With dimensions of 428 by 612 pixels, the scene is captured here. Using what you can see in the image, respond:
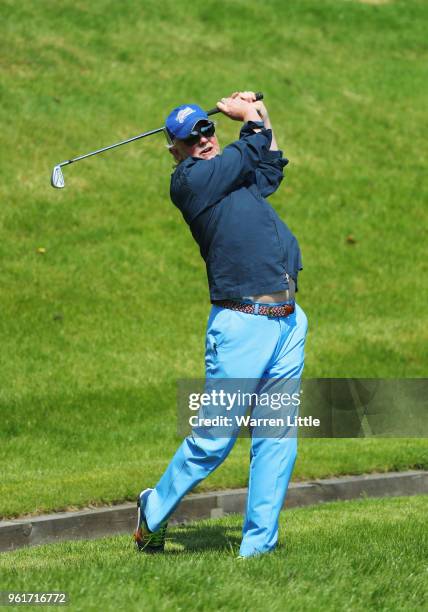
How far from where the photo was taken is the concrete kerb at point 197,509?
743cm

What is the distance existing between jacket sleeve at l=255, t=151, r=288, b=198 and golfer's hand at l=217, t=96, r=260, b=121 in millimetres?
210

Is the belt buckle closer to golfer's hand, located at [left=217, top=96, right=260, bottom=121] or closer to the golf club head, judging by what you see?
golfer's hand, located at [left=217, top=96, right=260, bottom=121]

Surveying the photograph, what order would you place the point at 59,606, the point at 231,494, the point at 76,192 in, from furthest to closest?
the point at 76,192 → the point at 231,494 → the point at 59,606

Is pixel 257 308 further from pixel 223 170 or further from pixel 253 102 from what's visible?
pixel 253 102

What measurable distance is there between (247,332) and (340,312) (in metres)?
7.62

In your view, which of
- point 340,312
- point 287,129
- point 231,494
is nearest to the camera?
→ point 231,494

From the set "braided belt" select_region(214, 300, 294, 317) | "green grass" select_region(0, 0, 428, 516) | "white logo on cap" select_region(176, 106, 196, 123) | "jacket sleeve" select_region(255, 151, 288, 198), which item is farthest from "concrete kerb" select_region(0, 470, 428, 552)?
"white logo on cap" select_region(176, 106, 196, 123)

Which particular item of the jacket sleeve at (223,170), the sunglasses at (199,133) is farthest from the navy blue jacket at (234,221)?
the sunglasses at (199,133)

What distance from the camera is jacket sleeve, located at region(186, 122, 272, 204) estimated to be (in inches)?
219

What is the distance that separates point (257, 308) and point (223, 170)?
685 millimetres

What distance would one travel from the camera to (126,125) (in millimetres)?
16500

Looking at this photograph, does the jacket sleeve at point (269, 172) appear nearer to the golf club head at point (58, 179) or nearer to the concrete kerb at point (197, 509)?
the golf club head at point (58, 179)

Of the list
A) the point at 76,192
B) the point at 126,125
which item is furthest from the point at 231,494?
the point at 126,125

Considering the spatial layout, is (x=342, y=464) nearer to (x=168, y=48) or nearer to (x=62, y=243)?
(x=62, y=243)
